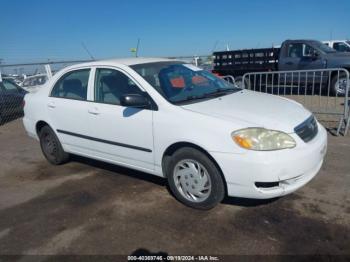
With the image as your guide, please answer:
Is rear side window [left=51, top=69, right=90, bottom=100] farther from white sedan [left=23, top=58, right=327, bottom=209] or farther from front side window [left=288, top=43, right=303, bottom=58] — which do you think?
front side window [left=288, top=43, right=303, bottom=58]

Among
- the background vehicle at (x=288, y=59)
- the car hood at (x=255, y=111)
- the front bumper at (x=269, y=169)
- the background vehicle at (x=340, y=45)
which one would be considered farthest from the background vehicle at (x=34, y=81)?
the background vehicle at (x=340, y=45)

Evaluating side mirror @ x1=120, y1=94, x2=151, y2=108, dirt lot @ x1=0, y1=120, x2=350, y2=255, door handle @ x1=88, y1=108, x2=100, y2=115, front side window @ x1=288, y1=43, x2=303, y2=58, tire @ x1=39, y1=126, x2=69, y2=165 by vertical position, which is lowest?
dirt lot @ x1=0, y1=120, x2=350, y2=255

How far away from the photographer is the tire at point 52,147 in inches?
208

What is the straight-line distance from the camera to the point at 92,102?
4.47 meters

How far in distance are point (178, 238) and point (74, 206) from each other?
1.50 metres

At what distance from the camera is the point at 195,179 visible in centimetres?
360

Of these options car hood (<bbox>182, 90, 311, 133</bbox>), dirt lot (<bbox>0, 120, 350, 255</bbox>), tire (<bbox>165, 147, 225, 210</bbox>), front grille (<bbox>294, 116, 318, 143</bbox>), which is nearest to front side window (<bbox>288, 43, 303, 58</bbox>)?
dirt lot (<bbox>0, 120, 350, 255</bbox>)

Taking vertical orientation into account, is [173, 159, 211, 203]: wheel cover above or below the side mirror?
below

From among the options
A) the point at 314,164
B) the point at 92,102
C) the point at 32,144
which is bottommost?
the point at 32,144

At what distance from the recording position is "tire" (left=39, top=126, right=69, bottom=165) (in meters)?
5.29

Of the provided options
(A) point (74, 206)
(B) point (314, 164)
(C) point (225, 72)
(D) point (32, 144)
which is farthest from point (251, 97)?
A: (C) point (225, 72)

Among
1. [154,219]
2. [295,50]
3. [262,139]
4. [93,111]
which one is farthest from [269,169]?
[295,50]

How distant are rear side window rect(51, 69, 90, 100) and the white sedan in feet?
0.05

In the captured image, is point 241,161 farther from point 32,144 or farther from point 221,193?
point 32,144
